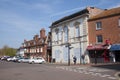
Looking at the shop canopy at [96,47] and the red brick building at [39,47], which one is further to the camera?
the red brick building at [39,47]

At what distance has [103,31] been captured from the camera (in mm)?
39094

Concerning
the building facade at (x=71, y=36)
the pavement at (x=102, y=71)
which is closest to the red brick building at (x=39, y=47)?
the building facade at (x=71, y=36)

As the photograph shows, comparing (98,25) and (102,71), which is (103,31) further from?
(102,71)

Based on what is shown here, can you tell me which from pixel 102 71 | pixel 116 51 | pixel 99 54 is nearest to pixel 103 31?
pixel 99 54

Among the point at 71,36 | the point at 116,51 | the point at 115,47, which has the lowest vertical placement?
the point at 116,51

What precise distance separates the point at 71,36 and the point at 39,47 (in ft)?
88.4

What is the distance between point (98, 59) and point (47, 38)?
2903cm

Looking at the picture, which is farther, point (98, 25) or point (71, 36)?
point (71, 36)

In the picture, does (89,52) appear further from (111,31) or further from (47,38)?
(47,38)

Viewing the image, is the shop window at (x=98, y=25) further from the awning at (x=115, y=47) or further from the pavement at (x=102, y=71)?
the pavement at (x=102, y=71)

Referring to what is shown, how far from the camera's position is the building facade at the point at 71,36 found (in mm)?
42812

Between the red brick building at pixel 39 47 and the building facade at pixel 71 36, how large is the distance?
8.73 m

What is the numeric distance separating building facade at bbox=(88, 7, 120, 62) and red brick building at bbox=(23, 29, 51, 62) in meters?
23.5

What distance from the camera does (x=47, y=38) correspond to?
6644cm
